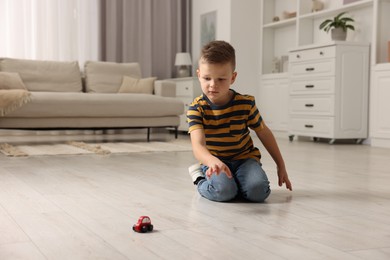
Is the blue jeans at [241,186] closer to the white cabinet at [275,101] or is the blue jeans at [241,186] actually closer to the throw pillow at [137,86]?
the throw pillow at [137,86]

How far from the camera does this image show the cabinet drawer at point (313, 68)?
16.7ft

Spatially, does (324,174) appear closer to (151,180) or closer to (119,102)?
(151,180)

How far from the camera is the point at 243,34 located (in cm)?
649

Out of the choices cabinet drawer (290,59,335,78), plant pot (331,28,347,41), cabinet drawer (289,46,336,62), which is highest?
plant pot (331,28,347,41)

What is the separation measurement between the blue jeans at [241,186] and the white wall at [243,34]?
447 centimetres

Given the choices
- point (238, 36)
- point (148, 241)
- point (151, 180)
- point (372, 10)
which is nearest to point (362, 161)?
point (151, 180)

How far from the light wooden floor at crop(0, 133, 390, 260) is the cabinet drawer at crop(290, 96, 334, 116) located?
2140 mm

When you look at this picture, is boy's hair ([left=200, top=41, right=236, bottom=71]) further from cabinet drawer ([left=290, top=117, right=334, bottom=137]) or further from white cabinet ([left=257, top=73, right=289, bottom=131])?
white cabinet ([left=257, top=73, right=289, bottom=131])

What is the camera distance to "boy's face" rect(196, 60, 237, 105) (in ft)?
6.31

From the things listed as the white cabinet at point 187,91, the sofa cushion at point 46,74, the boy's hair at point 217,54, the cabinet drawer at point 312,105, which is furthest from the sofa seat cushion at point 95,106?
the boy's hair at point 217,54

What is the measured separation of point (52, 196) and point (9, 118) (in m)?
2.61

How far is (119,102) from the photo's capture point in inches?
196

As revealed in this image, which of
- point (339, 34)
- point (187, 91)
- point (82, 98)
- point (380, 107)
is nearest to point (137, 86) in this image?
point (187, 91)

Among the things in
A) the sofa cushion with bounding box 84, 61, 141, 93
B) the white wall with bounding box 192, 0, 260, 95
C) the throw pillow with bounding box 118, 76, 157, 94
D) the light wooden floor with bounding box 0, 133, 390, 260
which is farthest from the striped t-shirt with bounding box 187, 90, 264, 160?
the white wall with bounding box 192, 0, 260, 95
